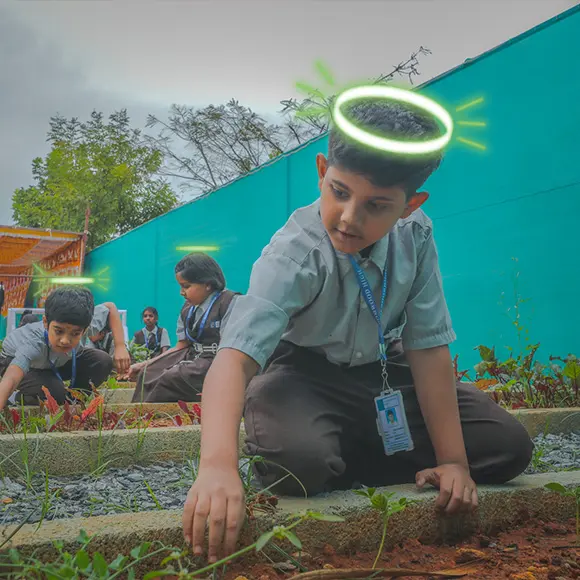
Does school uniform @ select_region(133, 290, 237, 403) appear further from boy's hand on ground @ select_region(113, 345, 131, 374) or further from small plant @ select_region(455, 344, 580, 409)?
small plant @ select_region(455, 344, 580, 409)

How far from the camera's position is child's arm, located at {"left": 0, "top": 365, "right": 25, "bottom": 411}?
124 inches

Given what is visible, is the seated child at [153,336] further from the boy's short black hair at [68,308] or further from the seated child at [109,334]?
the boy's short black hair at [68,308]

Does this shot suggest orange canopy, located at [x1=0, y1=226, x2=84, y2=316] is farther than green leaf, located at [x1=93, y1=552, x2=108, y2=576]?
Yes

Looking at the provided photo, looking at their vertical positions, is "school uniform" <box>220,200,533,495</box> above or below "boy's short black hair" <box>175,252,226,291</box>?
below

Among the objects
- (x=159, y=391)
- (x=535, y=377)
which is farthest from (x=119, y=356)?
(x=535, y=377)

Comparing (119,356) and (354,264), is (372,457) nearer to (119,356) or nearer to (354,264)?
(354,264)

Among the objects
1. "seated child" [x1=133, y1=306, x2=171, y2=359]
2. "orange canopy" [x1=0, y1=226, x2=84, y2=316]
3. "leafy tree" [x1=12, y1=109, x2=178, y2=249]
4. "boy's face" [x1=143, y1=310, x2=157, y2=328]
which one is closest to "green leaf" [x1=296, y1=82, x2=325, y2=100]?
"seated child" [x1=133, y1=306, x2=171, y2=359]

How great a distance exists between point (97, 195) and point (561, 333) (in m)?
23.3

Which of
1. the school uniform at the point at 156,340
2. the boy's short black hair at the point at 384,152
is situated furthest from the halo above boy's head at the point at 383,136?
the school uniform at the point at 156,340

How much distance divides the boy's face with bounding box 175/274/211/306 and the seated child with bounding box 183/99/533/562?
2952 millimetres

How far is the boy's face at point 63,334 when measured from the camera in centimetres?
386

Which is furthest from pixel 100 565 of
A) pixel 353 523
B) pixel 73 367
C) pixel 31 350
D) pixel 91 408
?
pixel 73 367

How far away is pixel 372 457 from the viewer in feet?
6.93

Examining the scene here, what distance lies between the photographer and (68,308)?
3814mm
